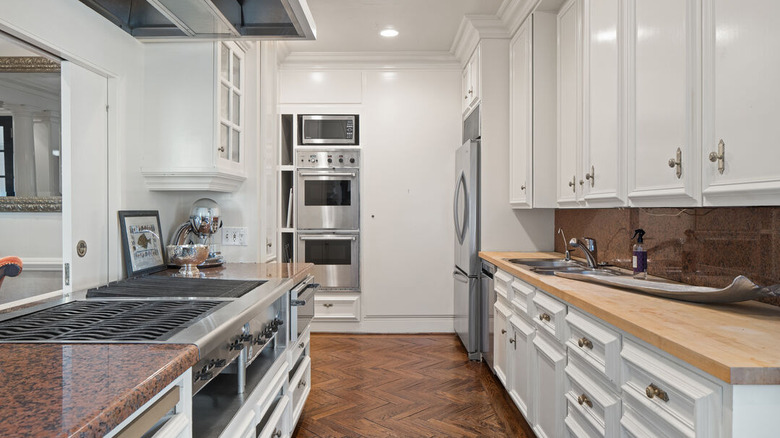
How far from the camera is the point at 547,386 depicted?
84.2 inches

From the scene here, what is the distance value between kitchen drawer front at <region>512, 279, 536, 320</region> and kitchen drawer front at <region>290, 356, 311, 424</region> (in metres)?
1.17

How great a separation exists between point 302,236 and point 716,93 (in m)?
3.55

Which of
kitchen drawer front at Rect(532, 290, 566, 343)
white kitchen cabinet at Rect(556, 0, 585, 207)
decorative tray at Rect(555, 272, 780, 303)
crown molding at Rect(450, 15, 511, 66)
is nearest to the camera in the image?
decorative tray at Rect(555, 272, 780, 303)

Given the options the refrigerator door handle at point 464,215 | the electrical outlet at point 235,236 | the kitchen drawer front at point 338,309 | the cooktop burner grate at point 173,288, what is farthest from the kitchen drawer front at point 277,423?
the kitchen drawer front at point 338,309

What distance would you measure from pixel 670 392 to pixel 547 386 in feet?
3.45

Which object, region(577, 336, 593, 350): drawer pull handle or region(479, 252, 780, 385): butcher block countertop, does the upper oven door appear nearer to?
region(479, 252, 780, 385): butcher block countertop

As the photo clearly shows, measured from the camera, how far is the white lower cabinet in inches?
77.7

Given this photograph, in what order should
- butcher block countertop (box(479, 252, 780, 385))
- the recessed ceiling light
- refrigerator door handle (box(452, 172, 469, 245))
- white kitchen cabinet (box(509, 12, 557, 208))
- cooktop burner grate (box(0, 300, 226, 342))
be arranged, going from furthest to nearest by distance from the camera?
the recessed ceiling light < refrigerator door handle (box(452, 172, 469, 245)) < white kitchen cabinet (box(509, 12, 557, 208)) < cooktop burner grate (box(0, 300, 226, 342)) < butcher block countertop (box(479, 252, 780, 385))

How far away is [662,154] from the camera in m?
1.66

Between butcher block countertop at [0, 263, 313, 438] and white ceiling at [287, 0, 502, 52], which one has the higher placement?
white ceiling at [287, 0, 502, 52]

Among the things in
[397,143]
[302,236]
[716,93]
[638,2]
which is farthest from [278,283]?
[397,143]

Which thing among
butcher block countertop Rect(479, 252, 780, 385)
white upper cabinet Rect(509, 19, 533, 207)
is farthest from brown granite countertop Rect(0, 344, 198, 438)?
white upper cabinet Rect(509, 19, 533, 207)

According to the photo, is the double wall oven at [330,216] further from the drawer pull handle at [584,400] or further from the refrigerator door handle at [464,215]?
the drawer pull handle at [584,400]

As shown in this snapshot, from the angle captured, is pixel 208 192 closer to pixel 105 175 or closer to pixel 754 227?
pixel 105 175
